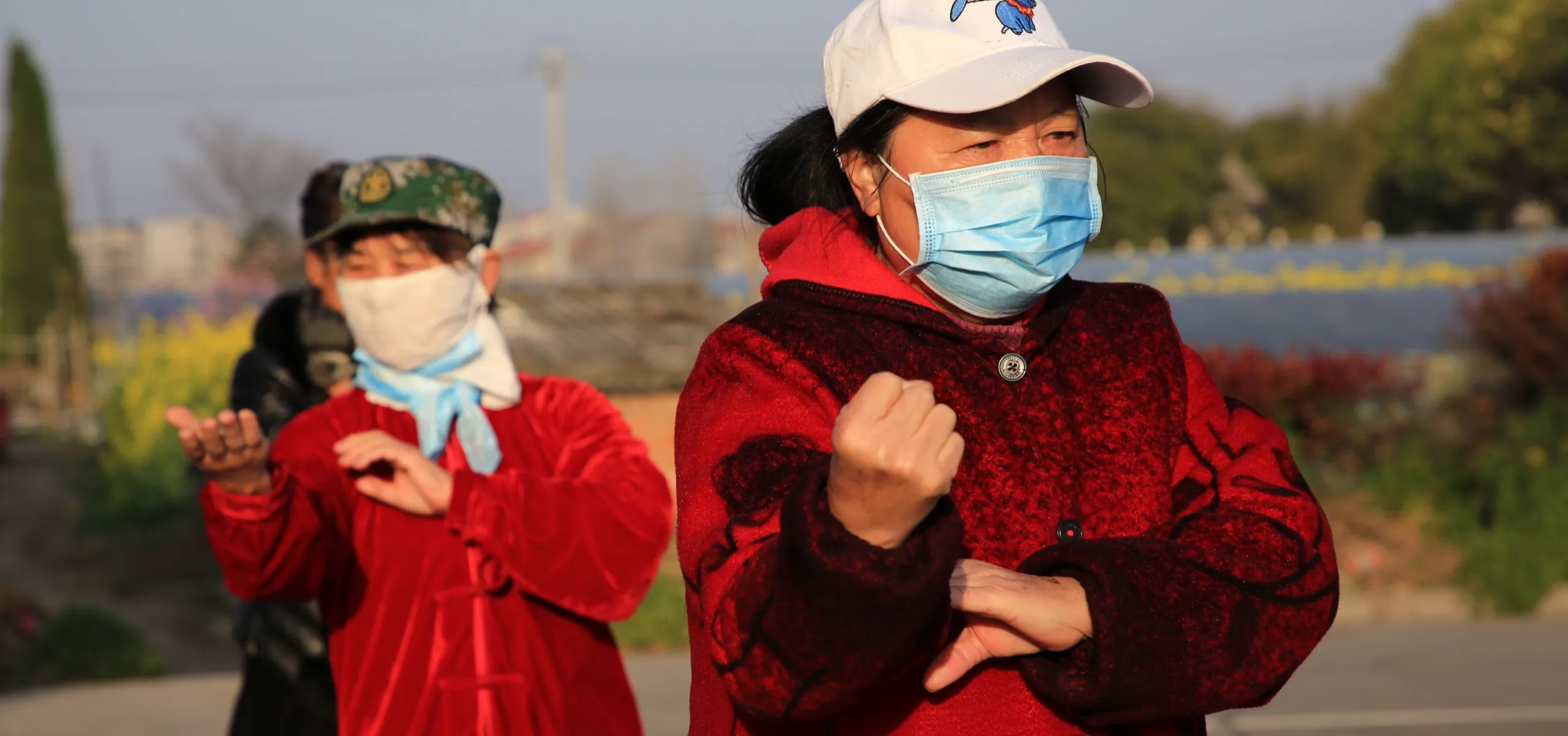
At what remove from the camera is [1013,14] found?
1.82 metres

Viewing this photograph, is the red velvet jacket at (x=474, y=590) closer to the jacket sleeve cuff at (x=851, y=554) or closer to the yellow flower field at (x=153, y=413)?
the jacket sleeve cuff at (x=851, y=554)

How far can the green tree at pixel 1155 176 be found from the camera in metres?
46.1

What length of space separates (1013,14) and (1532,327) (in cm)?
1001

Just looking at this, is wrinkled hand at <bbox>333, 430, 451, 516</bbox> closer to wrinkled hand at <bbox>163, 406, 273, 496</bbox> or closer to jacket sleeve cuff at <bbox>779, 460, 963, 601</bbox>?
wrinkled hand at <bbox>163, 406, 273, 496</bbox>

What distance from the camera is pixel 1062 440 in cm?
176

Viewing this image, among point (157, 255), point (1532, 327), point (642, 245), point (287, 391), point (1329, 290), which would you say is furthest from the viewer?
point (157, 255)

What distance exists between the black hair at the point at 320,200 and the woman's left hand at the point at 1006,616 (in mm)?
2190

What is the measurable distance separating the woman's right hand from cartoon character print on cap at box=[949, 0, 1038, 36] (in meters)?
0.62

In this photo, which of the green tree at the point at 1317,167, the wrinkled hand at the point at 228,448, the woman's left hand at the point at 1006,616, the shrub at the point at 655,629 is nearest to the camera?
the woman's left hand at the point at 1006,616

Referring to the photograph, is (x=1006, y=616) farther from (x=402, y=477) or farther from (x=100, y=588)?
(x=100, y=588)

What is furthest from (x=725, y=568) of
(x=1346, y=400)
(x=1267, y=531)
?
(x=1346, y=400)

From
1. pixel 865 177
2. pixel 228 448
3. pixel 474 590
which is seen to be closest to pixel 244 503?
pixel 228 448

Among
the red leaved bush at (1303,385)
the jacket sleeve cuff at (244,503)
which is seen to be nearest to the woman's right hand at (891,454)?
the jacket sleeve cuff at (244,503)

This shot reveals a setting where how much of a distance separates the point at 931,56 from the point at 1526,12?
37509 millimetres
